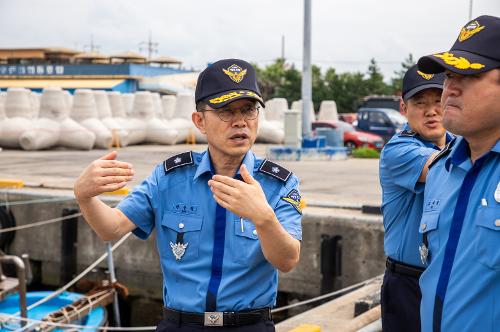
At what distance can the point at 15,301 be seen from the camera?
26.9 feet

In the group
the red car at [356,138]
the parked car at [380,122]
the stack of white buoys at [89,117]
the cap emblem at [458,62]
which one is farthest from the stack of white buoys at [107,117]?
the cap emblem at [458,62]

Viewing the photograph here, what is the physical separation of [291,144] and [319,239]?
10395mm

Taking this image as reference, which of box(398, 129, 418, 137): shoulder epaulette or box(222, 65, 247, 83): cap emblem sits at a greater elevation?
box(222, 65, 247, 83): cap emblem

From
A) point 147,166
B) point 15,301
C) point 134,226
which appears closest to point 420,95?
point 134,226

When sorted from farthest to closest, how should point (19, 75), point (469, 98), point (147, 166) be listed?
1. point (19, 75)
2. point (147, 166)
3. point (469, 98)

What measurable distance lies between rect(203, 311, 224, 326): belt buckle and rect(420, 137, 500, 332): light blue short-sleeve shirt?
795 mm

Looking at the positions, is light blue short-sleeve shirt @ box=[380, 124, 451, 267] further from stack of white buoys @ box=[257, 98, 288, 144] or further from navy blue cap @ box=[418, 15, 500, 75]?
stack of white buoys @ box=[257, 98, 288, 144]

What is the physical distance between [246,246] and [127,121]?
73.4 feet

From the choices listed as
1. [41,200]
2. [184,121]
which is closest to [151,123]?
[184,121]

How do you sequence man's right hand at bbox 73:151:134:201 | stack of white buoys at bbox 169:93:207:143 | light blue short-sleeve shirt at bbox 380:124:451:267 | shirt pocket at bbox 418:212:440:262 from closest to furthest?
shirt pocket at bbox 418:212:440:262 → man's right hand at bbox 73:151:134:201 → light blue short-sleeve shirt at bbox 380:124:451:267 → stack of white buoys at bbox 169:93:207:143

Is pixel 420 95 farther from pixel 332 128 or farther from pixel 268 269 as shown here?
pixel 332 128

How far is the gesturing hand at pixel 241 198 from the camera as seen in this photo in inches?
86.8

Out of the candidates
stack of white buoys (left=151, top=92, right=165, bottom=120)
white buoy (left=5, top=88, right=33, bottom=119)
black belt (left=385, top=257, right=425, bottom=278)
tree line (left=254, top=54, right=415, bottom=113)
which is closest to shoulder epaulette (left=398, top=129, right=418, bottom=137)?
black belt (left=385, top=257, right=425, bottom=278)

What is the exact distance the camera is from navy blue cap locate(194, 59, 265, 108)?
8.52 ft
